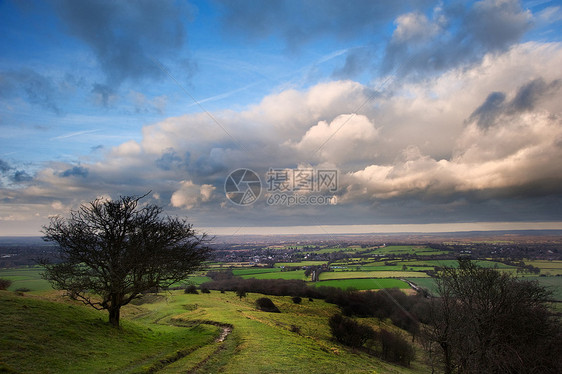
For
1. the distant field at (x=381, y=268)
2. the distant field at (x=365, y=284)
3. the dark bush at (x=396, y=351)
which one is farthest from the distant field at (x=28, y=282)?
the distant field at (x=381, y=268)

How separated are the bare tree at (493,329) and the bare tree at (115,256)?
24.8 meters

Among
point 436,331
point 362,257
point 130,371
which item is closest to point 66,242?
point 130,371

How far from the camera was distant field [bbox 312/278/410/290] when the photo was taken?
89000mm

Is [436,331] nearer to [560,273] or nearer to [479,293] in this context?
[479,293]

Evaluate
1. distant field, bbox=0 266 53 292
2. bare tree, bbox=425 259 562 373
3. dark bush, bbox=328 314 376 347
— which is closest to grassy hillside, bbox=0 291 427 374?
bare tree, bbox=425 259 562 373

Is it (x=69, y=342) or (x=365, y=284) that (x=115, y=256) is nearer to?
(x=69, y=342)

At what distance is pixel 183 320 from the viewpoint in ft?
128

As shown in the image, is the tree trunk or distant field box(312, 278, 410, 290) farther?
distant field box(312, 278, 410, 290)

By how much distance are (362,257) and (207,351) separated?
465 ft

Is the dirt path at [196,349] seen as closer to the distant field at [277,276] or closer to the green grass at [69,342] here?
the green grass at [69,342]

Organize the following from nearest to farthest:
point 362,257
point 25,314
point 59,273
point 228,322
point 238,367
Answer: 1. point 238,367
2. point 25,314
3. point 59,273
4. point 228,322
5. point 362,257

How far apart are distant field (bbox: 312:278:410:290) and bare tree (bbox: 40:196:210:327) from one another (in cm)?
7397

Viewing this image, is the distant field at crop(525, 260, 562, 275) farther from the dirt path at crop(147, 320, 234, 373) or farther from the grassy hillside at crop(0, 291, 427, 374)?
the grassy hillside at crop(0, 291, 427, 374)

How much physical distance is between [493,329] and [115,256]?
3794 cm
